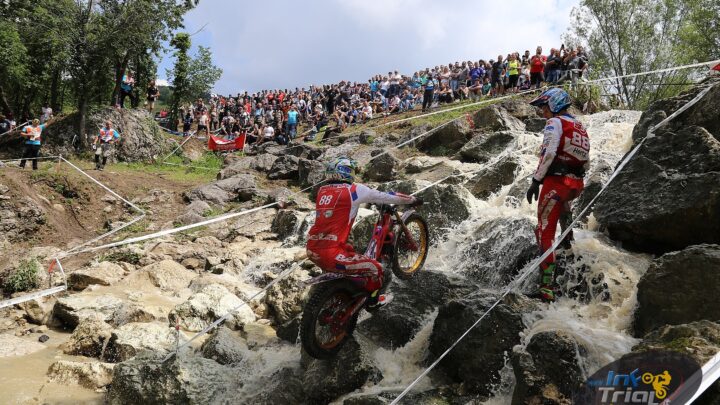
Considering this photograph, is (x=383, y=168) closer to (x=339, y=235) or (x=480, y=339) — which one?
(x=339, y=235)

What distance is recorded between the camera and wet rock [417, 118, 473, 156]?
18.1 meters

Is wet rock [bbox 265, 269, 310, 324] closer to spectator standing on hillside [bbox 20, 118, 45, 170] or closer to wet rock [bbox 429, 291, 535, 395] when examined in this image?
wet rock [bbox 429, 291, 535, 395]

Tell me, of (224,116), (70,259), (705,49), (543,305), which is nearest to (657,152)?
(543,305)

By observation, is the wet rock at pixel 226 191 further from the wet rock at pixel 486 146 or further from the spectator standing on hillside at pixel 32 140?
the wet rock at pixel 486 146

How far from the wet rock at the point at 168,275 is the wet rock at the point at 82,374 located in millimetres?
4018

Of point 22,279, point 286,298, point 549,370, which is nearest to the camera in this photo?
point 549,370

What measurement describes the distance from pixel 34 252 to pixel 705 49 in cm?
3528

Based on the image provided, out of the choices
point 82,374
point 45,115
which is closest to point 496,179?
point 82,374

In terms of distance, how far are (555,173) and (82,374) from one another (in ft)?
23.4

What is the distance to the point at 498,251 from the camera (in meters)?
8.56

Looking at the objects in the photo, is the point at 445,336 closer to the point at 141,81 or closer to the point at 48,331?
the point at 48,331

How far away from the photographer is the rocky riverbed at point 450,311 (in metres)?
5.08

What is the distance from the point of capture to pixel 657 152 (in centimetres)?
755

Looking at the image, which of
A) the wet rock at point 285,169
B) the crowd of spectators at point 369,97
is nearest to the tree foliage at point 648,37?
the crowd of spectators at point 369,97
